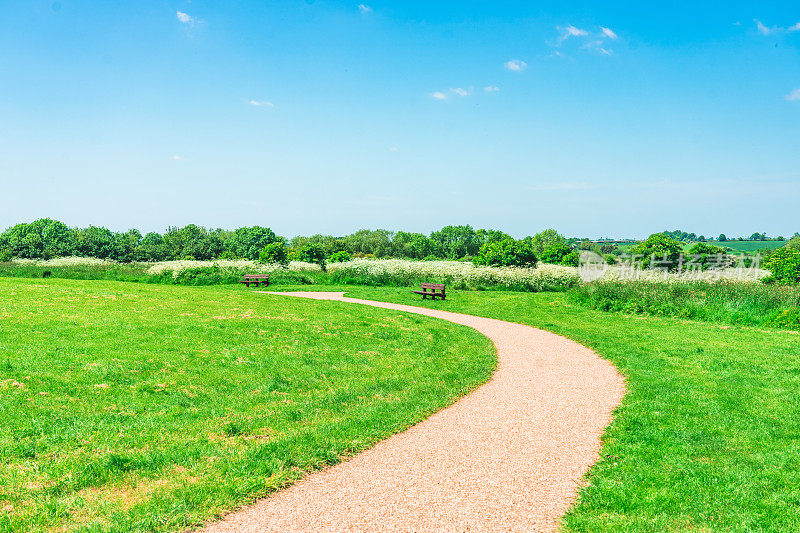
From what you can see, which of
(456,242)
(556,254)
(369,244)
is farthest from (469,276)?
(369,244)

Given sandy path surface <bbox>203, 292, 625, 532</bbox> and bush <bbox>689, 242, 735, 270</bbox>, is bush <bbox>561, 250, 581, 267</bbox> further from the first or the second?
sandy path surface <bbox>203, 292, 625, 532</bbox>

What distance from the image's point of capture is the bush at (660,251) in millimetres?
37562

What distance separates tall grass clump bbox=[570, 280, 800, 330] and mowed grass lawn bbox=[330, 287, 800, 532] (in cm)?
284

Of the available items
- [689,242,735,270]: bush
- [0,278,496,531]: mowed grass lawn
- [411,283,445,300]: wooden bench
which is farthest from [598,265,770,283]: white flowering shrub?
[0,278,496,531]: mowed grass lawn

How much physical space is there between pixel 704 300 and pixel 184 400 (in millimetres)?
17174

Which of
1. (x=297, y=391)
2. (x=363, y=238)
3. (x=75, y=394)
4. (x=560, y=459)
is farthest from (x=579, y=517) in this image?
(x=363, y=238)

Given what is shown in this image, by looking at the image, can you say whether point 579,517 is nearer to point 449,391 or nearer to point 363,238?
point 449,391

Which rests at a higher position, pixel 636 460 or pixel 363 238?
pixel 363 238

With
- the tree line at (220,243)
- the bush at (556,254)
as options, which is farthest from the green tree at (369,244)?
the bush at (556,254)

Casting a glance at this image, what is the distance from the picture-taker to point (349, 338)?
36.3 feet

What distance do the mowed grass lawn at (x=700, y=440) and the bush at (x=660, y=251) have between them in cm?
2737

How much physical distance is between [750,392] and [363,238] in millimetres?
84006

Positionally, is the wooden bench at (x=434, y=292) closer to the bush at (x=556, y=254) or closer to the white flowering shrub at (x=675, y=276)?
the white flowering shrub at (x=675, y=276)

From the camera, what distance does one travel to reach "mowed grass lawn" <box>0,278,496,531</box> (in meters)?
4.26
